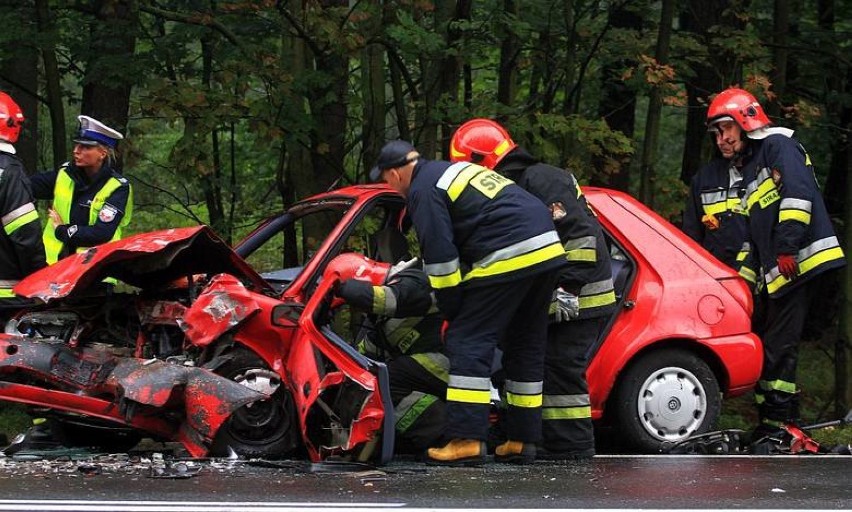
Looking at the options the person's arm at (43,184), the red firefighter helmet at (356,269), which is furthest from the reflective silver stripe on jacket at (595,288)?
the person's arm at (43,184)

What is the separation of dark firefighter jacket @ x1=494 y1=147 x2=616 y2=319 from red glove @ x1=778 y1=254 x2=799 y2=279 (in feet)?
4.87

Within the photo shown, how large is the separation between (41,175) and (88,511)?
3843 mm

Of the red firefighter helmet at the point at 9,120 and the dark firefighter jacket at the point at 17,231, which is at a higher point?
the red firefighter helmet at the point at 9,120

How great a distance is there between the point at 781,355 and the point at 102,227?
14.0 ft

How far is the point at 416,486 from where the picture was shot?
5609 mm

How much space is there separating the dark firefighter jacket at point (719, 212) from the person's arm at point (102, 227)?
12.2 ft

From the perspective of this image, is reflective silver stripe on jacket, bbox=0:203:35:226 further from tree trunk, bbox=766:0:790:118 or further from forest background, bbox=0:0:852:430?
tree trunk, bbox=766:0:790:118

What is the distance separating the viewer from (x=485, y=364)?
20.6 feet

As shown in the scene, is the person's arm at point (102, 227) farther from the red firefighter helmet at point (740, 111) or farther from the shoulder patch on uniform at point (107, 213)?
the red firefighter helmet at point (740, 111)

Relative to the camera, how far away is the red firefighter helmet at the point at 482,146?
22.5 ft

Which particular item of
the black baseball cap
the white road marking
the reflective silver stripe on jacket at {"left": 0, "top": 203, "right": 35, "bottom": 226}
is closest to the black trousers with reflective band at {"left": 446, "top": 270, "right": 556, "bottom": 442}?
the black baseball cap

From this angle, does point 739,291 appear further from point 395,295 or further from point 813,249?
point 395,295

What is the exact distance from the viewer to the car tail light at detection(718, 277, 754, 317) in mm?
7438

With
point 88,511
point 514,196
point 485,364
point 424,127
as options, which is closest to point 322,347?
point 485,364
